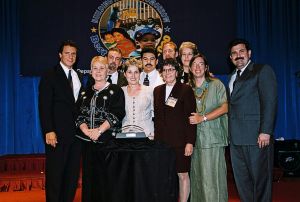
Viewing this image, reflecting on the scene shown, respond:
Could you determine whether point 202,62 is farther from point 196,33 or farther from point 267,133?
point 196,33

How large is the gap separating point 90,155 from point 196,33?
480cm

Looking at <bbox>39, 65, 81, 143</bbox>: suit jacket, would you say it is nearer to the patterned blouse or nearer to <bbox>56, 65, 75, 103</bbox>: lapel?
<bbox>56, 65, 75, 103</bbox>: lapel

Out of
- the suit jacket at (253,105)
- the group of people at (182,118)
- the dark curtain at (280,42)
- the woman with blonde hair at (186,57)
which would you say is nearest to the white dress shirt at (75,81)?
the group of people at (182,118)

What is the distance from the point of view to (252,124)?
12.6ft

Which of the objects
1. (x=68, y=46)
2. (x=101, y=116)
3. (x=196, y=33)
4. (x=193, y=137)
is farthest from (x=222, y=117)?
(x=196, y=33)

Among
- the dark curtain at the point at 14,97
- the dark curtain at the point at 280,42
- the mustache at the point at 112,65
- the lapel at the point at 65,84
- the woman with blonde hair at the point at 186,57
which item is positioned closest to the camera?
the lapel at the point at 65,84

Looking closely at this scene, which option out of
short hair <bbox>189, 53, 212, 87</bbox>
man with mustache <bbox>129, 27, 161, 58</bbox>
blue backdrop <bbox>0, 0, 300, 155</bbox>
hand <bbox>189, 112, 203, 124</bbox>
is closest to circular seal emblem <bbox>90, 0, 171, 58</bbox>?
man with mustache <bbox>129, 27, 161, 58</bbox>

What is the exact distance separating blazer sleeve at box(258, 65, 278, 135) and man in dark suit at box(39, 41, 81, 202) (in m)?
1.78

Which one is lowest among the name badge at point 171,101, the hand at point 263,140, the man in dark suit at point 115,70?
the hand at point 263,140

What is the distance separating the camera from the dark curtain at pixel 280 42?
25.8 ft

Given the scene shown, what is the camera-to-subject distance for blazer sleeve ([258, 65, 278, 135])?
12.1 feet

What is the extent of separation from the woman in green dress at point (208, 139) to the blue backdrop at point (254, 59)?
3.84 meters

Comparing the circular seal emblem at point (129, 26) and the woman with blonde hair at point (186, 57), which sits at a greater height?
the circular seal emblem at point (129, 26)

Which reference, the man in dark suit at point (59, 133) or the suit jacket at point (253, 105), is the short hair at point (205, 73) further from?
the man in dark suit at point (59, 133)
